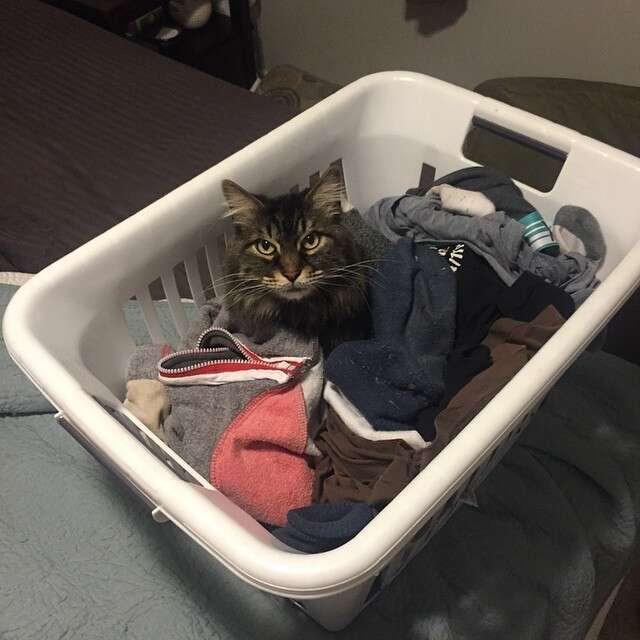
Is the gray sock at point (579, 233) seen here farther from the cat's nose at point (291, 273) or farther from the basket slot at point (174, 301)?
the basket slot at point (174, 301)

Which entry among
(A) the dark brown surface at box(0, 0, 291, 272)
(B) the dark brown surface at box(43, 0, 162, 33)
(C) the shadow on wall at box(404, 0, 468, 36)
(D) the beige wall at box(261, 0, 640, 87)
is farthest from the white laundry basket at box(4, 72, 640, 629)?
(B) the dark brown surface at box(43, 0, 162, 33)

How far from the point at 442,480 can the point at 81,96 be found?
132 centimetres

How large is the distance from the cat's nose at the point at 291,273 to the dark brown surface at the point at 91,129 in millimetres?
560

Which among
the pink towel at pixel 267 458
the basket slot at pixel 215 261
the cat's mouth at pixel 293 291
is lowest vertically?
the pink towel at pixel 267 458

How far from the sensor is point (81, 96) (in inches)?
55.6

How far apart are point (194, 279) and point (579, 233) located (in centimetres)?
59

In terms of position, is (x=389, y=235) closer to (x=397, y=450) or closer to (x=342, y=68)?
(x=397, y=450)

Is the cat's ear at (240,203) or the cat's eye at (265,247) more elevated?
the cat's ear at (240,203)

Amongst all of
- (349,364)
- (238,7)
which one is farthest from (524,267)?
(238,7)

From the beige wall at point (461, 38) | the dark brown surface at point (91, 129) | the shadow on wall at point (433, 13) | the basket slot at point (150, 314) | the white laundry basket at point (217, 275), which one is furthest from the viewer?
the shadow on wall at point (433, 13)

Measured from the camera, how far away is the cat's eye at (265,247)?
2.57 feet

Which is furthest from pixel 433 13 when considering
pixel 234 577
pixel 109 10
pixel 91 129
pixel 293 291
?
pixel 234 577

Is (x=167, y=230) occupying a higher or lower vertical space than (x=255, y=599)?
higher

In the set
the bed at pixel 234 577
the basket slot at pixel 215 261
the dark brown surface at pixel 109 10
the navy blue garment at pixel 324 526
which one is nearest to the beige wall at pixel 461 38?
the dark brown surface at pixel 109 10
